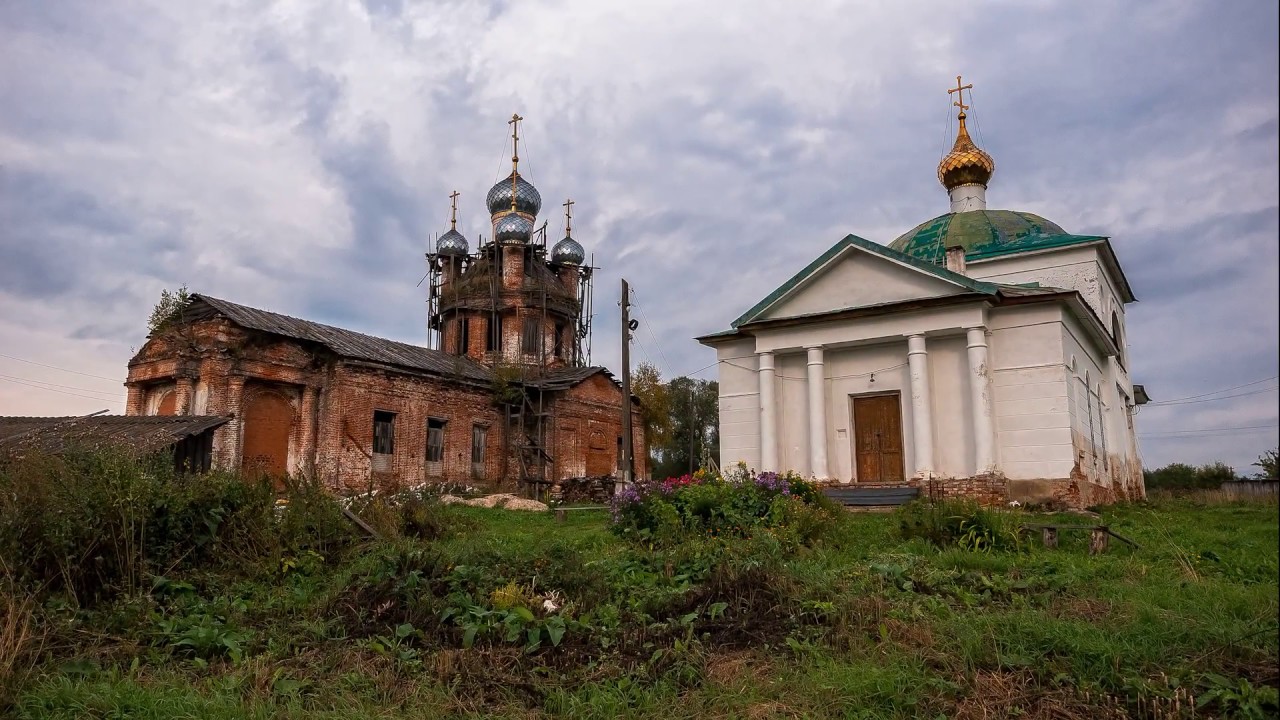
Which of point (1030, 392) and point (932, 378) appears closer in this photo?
point (1030, 392)

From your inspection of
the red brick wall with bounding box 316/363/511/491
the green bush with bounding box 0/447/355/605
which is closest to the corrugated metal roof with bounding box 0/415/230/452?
the green bush with bounding box 0/447/355/605

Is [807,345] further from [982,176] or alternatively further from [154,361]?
[154,361]

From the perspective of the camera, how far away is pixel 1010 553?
9.01 metres

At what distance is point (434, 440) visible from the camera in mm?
27688

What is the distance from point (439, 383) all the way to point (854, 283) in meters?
14.7

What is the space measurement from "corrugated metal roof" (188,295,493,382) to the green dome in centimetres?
1466

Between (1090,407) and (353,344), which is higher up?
(353,344)

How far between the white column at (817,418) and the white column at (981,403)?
9.68ft

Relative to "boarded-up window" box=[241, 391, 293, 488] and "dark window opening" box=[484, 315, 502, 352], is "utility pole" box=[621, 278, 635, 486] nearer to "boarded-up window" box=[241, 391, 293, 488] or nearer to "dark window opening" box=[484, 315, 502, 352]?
"boarded-up window" box=[241, 391, 293, 488]

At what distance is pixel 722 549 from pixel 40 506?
5900 millimetres

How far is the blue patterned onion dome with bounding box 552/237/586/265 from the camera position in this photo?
1527 inches

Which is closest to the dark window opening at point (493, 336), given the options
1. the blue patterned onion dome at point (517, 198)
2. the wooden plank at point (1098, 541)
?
the blue patterned onion dome at point (517, 198)

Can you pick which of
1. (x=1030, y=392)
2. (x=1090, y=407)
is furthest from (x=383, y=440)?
(x=1090, y=407)

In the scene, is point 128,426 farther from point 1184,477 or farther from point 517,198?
point 1184,477
